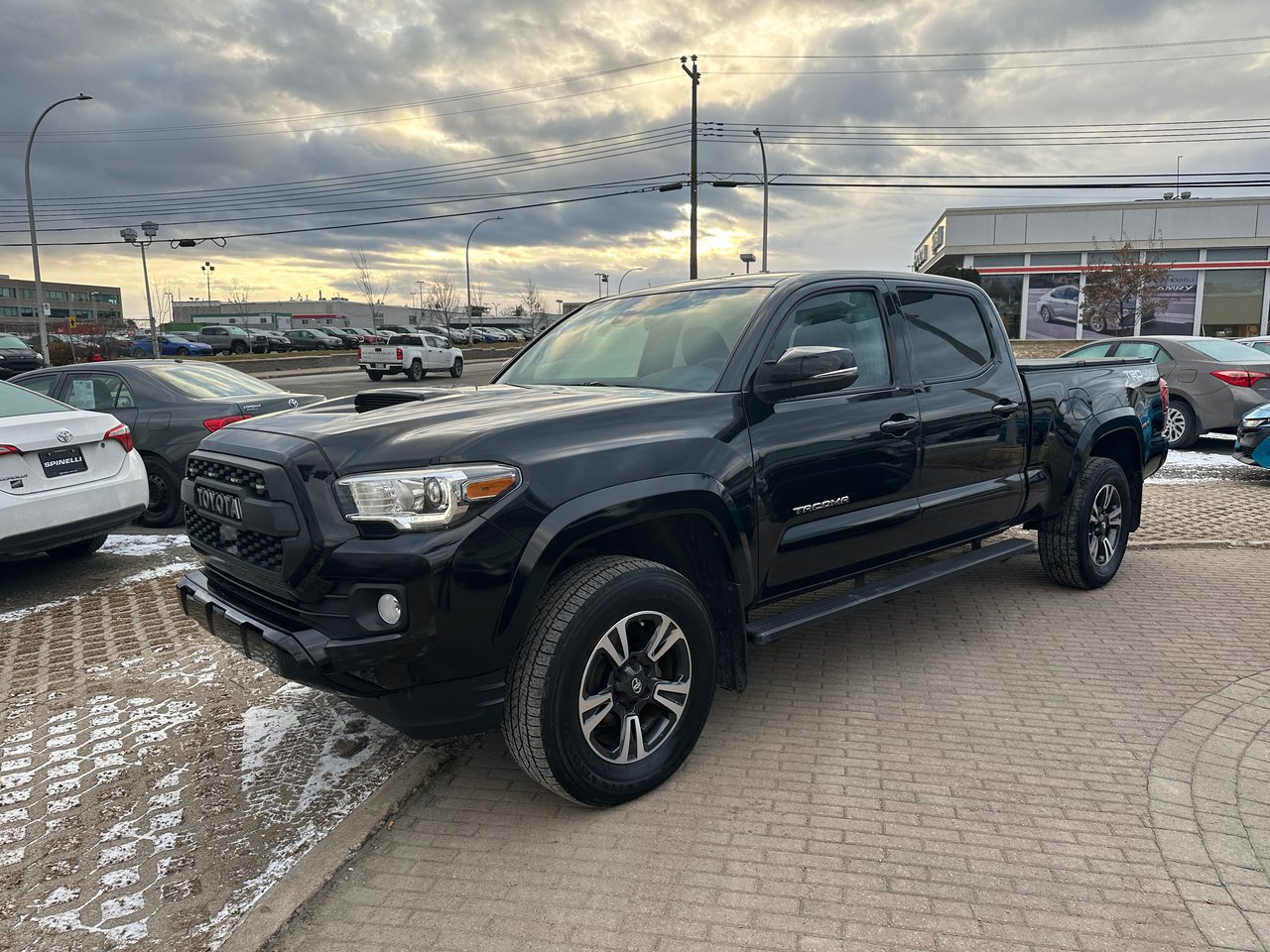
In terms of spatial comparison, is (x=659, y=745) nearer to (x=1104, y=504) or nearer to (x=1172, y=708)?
(x=1172, y=708)

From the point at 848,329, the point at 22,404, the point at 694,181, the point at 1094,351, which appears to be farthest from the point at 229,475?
the point at 694,181

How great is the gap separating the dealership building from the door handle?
41.9 meters

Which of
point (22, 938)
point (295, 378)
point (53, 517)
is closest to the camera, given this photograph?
point (22, 938)

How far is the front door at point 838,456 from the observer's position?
3463 millimetres

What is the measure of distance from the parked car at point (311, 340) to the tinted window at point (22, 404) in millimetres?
50663

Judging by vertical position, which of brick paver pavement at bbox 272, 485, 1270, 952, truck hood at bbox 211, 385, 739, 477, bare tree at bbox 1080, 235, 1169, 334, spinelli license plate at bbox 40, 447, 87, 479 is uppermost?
bare tree at bbox 1080, 235, 1169, 334

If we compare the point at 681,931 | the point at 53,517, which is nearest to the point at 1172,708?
the point at 681,931

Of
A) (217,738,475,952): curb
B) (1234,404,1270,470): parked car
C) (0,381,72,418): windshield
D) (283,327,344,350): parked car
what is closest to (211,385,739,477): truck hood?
(217,738,475,952): curb

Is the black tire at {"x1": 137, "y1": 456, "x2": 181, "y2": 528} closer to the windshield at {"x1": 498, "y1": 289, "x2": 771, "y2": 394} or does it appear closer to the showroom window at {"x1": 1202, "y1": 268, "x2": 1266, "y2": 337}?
the windshield at {"x1": 498, "y1": 289, "x2": 771, "y2": 394}

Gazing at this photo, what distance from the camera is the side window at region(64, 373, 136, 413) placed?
25.8 ft

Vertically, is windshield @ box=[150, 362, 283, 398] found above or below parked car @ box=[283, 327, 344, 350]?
above

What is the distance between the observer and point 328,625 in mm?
2664

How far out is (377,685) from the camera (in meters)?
2.64

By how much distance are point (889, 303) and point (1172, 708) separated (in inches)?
90.0
